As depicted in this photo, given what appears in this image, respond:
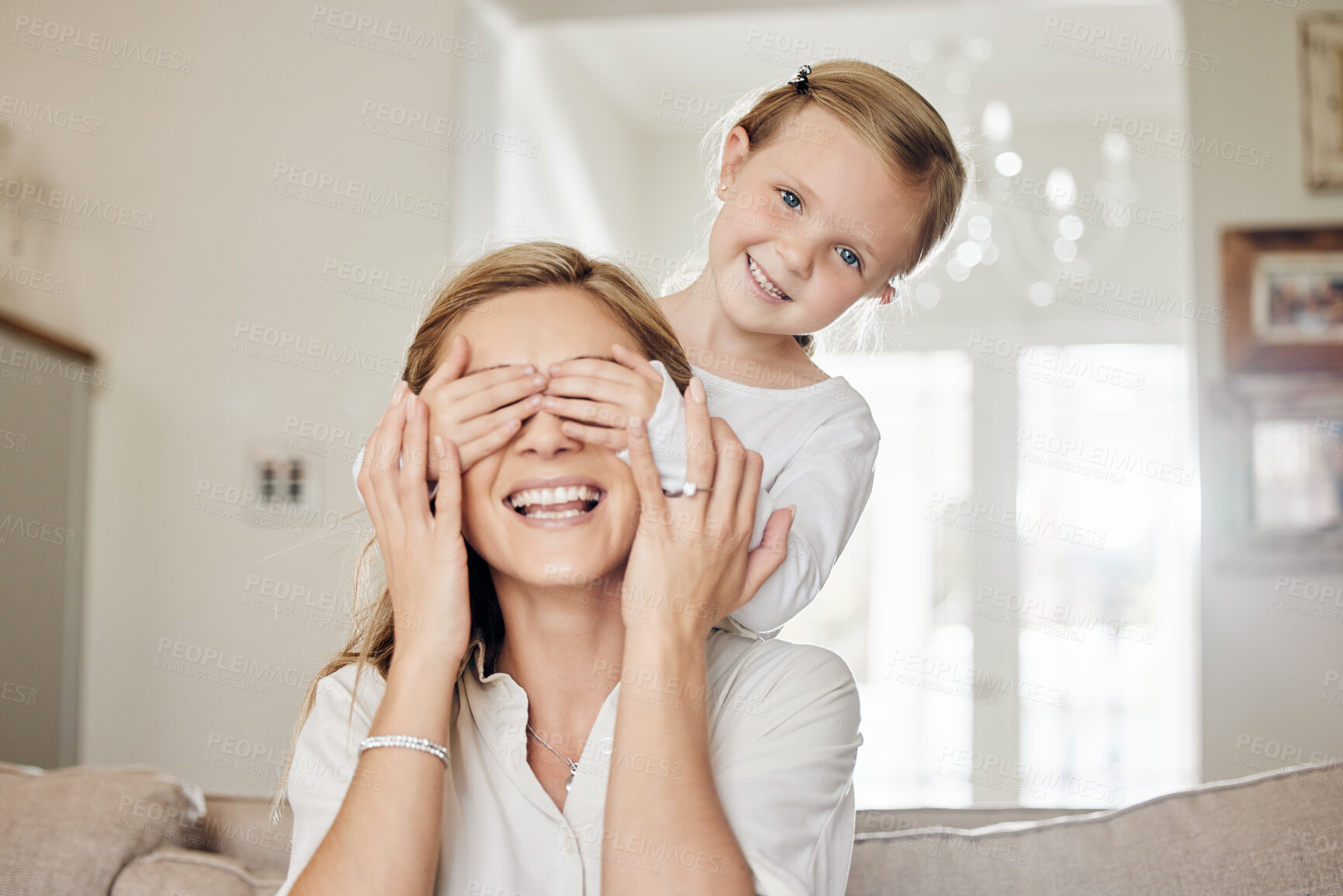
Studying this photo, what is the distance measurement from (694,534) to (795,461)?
16.4 inches

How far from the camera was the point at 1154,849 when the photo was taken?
1.31m

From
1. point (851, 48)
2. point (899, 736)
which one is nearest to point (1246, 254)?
point (851, 48)

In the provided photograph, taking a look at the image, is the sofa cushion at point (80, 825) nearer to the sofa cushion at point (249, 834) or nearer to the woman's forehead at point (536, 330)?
the sofa cushion at point (249, 834)

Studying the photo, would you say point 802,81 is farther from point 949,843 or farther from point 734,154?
point 949,843

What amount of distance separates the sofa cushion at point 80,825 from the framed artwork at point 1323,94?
11.5ft

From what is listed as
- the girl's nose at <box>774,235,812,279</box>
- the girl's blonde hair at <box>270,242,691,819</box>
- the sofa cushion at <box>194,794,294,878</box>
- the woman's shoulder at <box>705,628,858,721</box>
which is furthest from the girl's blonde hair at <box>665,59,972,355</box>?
the sofa cushion at <box>194,794,294,878</box>

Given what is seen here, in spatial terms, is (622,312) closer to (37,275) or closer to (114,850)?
(114,850)

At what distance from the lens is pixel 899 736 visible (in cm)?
533

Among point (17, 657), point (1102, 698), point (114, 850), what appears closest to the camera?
point (114, 850)

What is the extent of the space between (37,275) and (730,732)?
3104 millimetres

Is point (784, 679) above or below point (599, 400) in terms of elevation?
below

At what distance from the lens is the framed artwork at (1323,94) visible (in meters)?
3.47

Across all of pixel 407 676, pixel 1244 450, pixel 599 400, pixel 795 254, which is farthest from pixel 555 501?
pixel 1244 450

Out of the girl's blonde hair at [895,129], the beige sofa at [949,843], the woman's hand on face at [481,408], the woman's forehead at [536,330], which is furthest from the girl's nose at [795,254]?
the beige sofa at [949,843]
